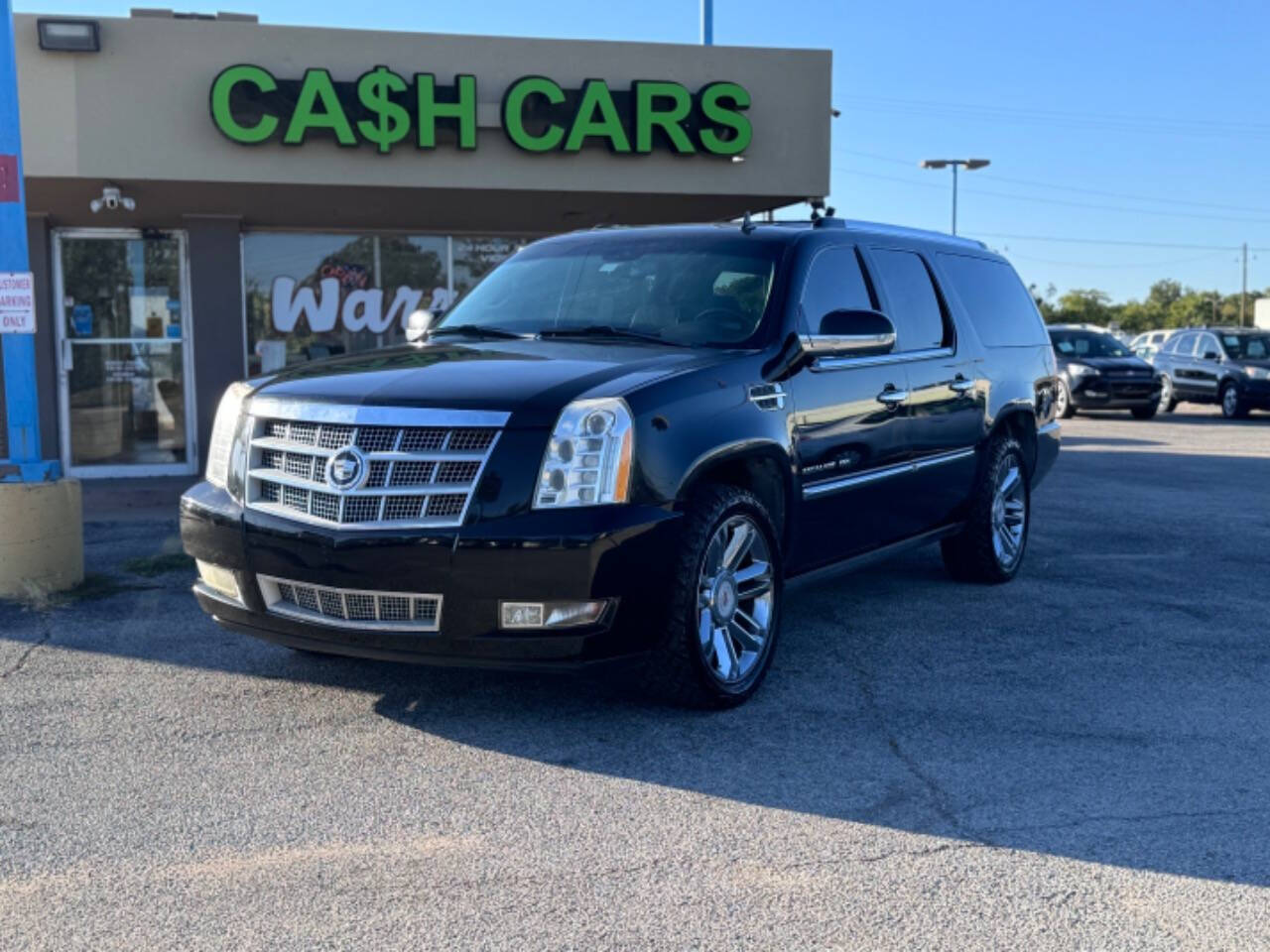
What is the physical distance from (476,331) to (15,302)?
2.84 metres

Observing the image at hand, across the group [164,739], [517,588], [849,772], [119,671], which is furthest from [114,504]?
[849,772]

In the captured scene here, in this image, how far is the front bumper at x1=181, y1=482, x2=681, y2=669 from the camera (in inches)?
179

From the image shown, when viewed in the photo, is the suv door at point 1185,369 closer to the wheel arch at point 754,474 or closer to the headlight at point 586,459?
the wheel arch at point 754,474

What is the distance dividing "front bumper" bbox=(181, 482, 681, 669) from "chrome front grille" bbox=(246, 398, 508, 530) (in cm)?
8

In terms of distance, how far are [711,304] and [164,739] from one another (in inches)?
113

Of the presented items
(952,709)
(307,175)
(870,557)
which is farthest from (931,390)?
(307,175)

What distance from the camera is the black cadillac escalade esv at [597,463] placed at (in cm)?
461

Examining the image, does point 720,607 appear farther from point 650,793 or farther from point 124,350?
point 124,350

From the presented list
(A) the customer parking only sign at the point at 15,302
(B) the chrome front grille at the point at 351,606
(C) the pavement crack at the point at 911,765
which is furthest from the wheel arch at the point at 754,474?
(A) the customer parking only sign at the point at 15,302

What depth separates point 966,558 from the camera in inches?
306

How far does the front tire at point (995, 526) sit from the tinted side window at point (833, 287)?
1.76 m

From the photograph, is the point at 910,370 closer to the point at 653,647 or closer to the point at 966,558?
the point at 966,558

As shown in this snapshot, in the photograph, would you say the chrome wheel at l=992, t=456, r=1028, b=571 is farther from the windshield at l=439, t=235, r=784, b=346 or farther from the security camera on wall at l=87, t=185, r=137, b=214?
the security camera on wall at l=87, t=185, r=137, b=214

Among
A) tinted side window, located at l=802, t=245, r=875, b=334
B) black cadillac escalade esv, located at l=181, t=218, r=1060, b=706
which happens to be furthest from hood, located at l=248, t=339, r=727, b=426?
tinted side window, located at l=802, t=245, r=875, b=334
